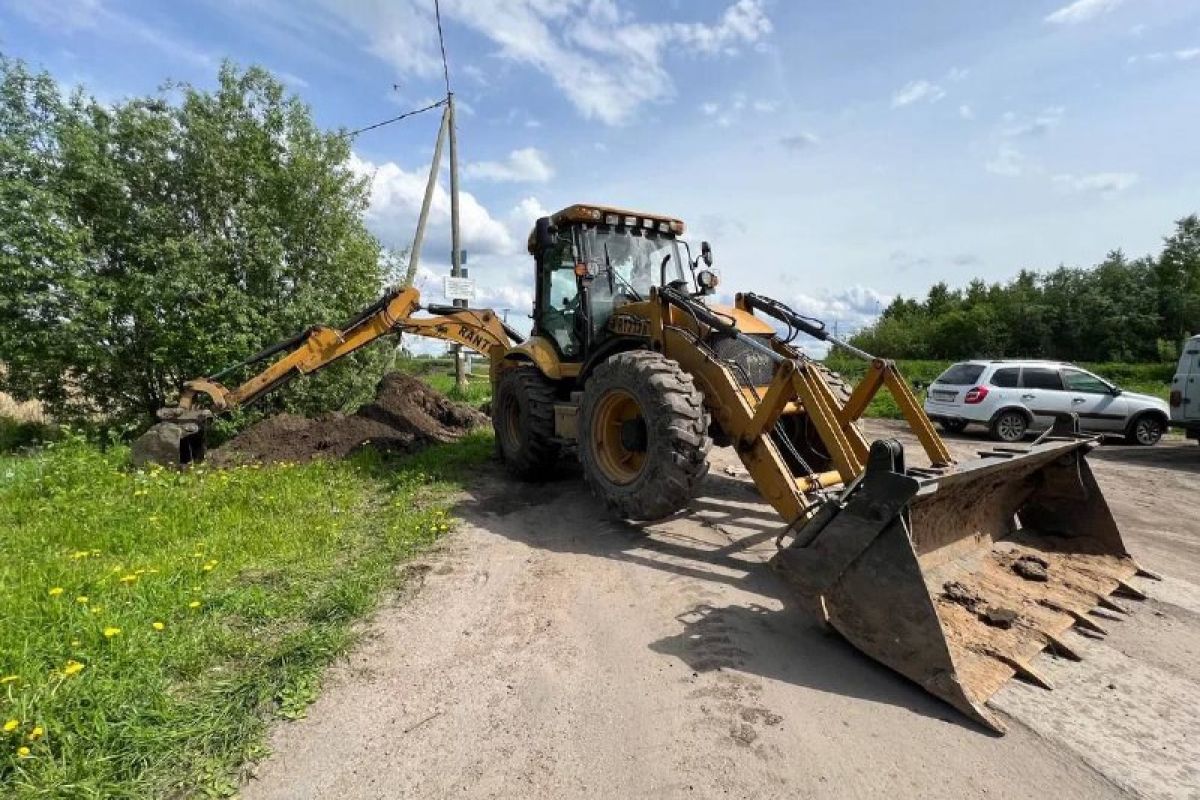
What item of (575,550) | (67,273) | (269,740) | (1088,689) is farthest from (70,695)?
(67,273)

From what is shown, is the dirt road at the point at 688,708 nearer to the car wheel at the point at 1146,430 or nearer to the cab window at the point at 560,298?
the cab window at the point at 560,298

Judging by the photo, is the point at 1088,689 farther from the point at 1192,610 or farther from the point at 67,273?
the point at 67,273

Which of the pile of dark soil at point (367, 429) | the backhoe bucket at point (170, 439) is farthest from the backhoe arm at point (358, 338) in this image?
the pile of dark soil at point (367, 429)

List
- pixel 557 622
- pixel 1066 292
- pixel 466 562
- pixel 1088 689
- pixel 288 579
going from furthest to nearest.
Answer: pixel 1066 292 → pixel 466 562 → pixel 288 579 → pixel 557 622 → pixel 1088 689

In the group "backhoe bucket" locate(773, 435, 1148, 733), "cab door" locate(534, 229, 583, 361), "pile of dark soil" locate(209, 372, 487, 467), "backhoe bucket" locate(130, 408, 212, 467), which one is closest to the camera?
"backhoe bucket" locate(773, 435, 1148, 733)

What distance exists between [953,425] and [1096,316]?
2924 cm

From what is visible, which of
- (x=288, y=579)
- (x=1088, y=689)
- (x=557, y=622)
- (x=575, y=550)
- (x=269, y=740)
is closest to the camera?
(x=269, y=740)

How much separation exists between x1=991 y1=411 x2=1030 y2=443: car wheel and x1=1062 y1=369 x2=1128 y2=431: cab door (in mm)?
1010

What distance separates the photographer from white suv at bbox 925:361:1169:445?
1162cm

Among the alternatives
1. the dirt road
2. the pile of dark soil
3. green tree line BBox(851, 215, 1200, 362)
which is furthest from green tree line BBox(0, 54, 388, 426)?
green tree line BBox(851, 215, 1200, 362)

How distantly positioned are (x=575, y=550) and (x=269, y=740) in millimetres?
2677

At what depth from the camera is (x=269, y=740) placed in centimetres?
257

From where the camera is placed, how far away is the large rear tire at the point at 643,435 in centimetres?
457

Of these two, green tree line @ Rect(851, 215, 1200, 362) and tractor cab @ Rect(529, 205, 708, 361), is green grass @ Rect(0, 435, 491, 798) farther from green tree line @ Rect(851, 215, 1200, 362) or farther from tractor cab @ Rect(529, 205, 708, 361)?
green tree line @ Rect(851, 215, 1200, 362)
